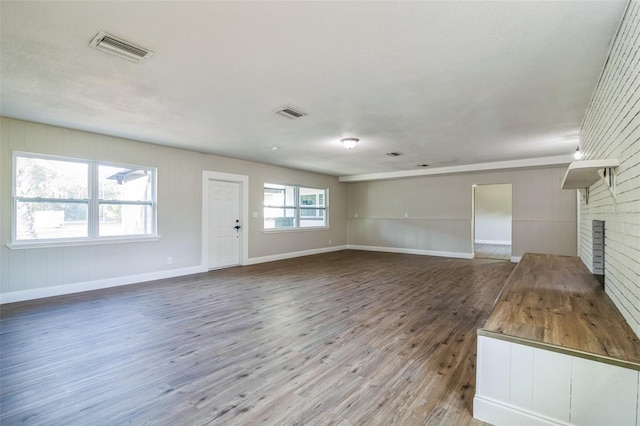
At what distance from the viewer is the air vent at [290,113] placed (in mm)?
3729

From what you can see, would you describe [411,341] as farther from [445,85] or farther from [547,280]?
[445,85]

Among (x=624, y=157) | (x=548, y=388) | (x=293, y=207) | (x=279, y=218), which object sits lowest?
(x=548, y=388)

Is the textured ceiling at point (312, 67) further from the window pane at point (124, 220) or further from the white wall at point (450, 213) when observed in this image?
the white wall at point (450, 213)

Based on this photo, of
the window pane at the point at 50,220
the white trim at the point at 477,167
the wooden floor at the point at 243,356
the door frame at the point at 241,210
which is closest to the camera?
the wooden floor at the point at 243,356

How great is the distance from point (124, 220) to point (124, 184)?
2.04 ft

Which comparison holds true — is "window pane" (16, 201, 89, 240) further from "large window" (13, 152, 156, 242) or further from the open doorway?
the open doorway

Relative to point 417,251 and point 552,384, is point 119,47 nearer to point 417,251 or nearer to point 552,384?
point 552,384

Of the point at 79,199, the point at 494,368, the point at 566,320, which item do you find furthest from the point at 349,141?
the point at 79,199

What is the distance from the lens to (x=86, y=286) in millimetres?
4770

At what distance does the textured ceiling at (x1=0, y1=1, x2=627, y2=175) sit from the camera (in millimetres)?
1948

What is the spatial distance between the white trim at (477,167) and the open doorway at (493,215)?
13.7ft

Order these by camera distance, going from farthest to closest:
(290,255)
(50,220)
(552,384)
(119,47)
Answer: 1. (290,255)
2. (50,220)
3. (119,47)
4. (552,384)

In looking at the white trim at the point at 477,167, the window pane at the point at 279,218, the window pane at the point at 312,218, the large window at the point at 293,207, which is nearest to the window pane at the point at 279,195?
the large window at the point at 293,207

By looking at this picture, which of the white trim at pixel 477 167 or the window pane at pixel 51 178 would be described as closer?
the window pane at pixel 51 178
